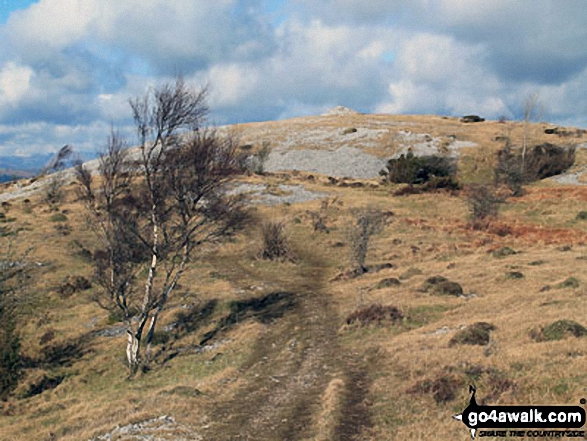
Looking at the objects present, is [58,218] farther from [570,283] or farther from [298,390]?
[570,283]

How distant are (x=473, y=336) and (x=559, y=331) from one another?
2.94 meters

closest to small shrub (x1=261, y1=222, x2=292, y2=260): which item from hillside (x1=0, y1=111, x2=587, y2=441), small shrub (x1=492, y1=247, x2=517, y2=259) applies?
hillside (x1=0, y1=111, x2=587, y2=441)

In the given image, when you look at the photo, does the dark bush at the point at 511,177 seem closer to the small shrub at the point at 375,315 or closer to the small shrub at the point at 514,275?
the small shrub at the point at 514,275

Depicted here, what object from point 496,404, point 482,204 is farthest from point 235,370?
point 482,204

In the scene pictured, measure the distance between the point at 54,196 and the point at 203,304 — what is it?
2111 inches

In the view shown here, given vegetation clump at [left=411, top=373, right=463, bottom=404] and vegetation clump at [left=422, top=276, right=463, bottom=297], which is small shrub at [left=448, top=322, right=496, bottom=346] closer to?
vegetation clump at [left=411, top=373, right=463, bottom=404]

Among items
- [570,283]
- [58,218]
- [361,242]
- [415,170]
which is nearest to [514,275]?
[570,283]

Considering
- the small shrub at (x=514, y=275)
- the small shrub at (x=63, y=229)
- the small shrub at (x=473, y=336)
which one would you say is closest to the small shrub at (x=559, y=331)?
the small shrub at (x=473, y=336)

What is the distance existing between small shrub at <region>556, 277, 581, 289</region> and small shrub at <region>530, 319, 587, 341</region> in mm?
7926

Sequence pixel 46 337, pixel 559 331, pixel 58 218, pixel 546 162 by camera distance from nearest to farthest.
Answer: pixel 559 331, pixel 46 337, pixel 58 218, pixel 546 162

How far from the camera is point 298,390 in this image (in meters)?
16.4

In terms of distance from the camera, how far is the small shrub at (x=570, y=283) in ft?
77.8

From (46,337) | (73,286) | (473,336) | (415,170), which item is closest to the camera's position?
(473,336)

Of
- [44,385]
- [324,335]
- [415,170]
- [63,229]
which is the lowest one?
[44,385]
